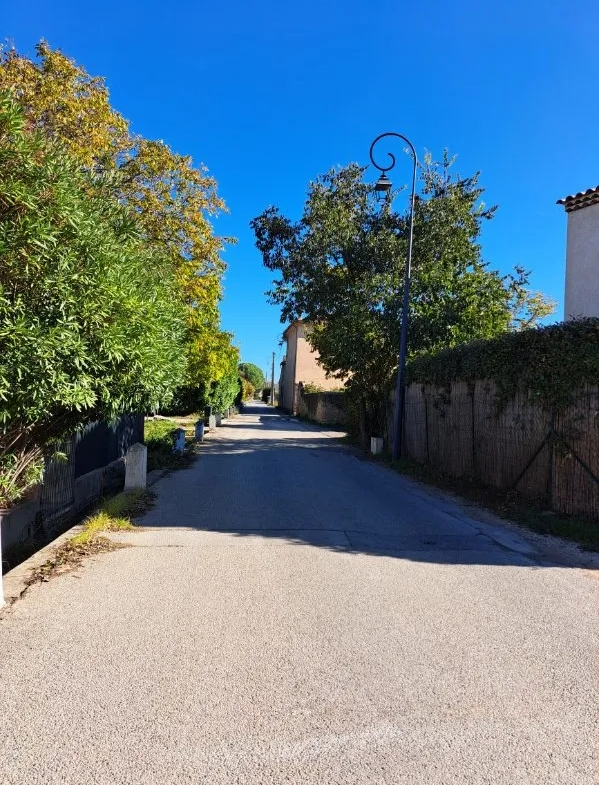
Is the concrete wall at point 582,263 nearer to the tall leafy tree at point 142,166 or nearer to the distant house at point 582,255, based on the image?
the distant house at point 582,255

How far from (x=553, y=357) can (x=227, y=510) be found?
17.8 ft

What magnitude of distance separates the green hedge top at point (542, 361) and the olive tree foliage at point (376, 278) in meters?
6.13

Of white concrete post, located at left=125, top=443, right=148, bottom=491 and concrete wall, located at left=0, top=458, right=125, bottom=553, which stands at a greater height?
white concrete post, located at left=125, top=443, right=148, bottom=491

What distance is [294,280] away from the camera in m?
21.9

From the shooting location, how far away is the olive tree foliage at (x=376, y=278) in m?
18.1

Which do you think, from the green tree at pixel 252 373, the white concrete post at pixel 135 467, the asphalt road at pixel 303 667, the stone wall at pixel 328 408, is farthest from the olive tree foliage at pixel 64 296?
the green tree at pixel 252 373

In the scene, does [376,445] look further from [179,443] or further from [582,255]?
[582,255]

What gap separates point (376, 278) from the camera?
19.1 metres

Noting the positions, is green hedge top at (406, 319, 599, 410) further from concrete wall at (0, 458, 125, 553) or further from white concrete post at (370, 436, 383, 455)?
concrete wall at (0, 458, 125, 553)

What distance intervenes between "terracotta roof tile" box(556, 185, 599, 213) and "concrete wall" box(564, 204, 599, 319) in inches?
3.2

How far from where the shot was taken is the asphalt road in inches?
108

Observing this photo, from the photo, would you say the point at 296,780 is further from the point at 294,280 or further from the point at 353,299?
the point at 294,280

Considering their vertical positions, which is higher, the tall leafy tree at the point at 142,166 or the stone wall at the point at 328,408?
the tall leafy tree at the point at 142,166

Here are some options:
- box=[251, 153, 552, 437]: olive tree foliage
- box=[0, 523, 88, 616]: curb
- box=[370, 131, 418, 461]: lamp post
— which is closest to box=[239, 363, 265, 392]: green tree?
box=[251, 153, 552, 437]: olive tree foliage
